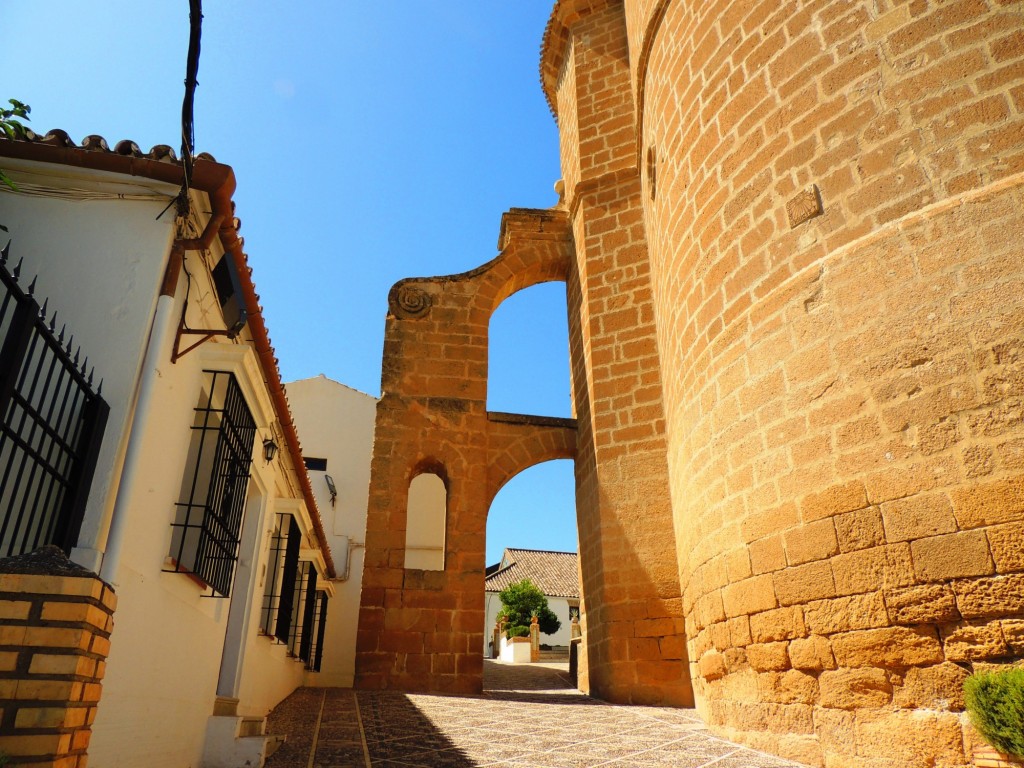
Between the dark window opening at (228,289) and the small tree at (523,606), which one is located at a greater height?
the small tree at (523,606)

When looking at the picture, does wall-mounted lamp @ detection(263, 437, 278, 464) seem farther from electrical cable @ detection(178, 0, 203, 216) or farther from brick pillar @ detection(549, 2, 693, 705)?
brick pillar @ detection(549, 2, 693, 705)

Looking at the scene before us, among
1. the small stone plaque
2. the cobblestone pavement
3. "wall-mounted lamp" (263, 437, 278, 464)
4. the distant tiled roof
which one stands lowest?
the cobblestone pavement

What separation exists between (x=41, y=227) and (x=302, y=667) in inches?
320

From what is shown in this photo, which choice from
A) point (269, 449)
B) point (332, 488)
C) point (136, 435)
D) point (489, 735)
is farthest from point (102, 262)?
point (332, 488)

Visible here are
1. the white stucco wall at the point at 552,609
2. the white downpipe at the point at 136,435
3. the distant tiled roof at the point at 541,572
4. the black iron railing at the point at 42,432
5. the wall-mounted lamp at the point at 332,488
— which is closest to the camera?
the black iron railing at the point at 42,432

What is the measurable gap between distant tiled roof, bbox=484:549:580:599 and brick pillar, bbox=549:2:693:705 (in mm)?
20369

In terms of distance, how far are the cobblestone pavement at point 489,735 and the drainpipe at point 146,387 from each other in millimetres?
1970

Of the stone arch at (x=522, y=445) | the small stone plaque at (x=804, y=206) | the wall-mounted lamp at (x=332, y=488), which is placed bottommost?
the small stone plaque at (x=804, y=206)

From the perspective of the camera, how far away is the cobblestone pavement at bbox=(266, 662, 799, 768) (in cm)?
439

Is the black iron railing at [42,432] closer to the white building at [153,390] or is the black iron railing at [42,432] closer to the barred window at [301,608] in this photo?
the white building at [153,390]

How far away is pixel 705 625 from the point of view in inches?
218

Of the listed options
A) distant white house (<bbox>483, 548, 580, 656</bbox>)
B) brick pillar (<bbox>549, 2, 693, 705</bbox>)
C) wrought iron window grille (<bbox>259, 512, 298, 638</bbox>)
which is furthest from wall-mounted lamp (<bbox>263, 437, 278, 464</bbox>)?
distant white house (<bbox>483, 548, 580, 656</bbox>)

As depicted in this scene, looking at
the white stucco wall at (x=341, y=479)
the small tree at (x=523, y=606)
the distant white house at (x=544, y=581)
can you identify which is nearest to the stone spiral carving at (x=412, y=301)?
the white stucco wall at (x=341, y=479)

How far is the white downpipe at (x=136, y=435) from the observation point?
3113 mm
